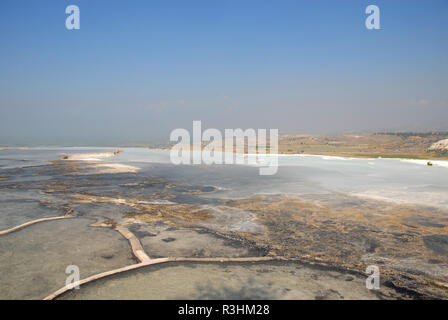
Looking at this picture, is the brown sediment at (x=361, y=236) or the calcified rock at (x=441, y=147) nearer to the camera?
the brown sediment at (x=361, y=236)

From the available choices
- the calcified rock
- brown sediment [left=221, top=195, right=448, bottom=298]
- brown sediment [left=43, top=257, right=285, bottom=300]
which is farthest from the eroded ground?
the calcified rock

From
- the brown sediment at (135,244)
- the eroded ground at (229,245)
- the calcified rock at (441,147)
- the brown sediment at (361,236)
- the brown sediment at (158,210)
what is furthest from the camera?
the calcified rock at (441,147)

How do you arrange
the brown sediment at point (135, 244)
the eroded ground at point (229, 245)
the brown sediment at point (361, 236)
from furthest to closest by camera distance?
1. the brown sediment at point (135, 244)
2. the brown sediment at point (361, 236)
3. the eroded ground at point (229, 245)

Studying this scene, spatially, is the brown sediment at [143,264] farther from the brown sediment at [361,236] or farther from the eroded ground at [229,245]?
the brown sediment at [361,236]

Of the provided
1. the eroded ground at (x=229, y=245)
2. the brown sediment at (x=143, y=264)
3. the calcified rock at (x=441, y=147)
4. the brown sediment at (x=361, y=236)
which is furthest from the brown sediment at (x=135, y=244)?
the calcified rock at (x=441, y=147)

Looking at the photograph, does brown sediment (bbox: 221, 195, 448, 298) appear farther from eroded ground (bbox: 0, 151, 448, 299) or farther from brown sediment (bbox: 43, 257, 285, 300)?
brown sediment (bbox: 43, 257, 285, 300)

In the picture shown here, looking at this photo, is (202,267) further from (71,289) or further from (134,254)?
(71,289)

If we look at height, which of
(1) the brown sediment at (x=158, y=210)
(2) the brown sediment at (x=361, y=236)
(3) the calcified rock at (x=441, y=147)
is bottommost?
(2) the brown sediment at (x=361, y=236)

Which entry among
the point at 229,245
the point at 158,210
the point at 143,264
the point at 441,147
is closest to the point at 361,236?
the point at 229,245

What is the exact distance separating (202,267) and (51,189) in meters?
11.8

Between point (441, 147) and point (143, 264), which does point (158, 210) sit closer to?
point (143, 264)

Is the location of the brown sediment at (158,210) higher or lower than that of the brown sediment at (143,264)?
higher

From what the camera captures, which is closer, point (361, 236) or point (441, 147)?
point (361, 236)
